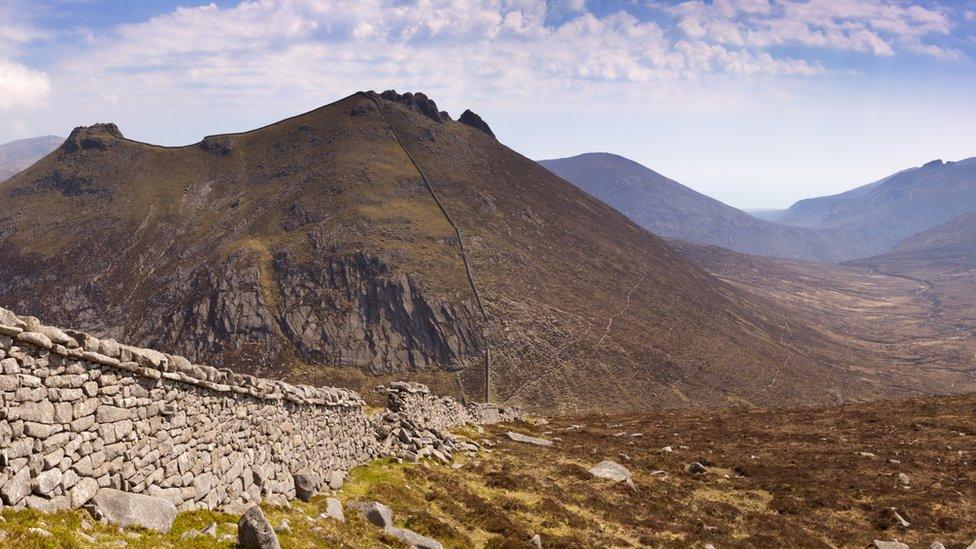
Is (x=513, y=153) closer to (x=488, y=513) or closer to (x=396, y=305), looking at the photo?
(x=396, y=305)

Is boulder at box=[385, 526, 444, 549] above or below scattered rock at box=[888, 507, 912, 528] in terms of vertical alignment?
above

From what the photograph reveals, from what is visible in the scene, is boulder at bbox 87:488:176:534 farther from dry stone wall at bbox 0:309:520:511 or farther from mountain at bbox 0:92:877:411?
mountain at bbox 0:92:877:411

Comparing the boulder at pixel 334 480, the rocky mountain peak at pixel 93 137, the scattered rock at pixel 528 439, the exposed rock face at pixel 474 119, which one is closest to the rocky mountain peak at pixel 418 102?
the exposed rock face at pixel 474 119

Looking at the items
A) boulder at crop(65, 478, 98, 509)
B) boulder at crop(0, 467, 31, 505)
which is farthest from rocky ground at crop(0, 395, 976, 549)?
boulder at crop(65, 478, 98, 509)

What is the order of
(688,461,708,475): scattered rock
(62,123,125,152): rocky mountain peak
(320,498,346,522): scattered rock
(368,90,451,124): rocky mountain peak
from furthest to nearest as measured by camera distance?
(368,90,451,124): rocky mountain peak
(62,123,125,152): rocky mountain peak
(688,461,708,475): scattered rock
(320,498,346,522): scattered rock

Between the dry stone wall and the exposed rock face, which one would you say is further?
the exposed rock face

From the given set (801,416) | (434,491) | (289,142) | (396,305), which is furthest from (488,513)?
(289,142)

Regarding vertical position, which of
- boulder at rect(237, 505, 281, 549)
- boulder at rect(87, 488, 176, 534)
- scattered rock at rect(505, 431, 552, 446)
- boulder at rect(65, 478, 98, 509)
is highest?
boulder at rect(65, 478, 98, 509)

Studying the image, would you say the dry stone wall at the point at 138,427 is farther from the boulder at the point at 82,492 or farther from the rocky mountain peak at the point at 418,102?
the rocky mountain peak at the point at 418,102

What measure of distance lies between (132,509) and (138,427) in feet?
5.61

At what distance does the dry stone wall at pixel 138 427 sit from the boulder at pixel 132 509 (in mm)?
263

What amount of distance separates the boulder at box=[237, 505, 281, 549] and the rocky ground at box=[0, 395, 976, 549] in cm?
27

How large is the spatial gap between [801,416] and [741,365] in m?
65.7

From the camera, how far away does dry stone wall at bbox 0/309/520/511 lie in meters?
10.9
